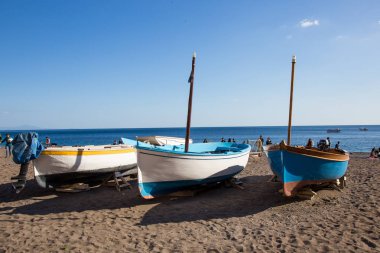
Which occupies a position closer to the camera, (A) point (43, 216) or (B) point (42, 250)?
(B) point (42, 250)

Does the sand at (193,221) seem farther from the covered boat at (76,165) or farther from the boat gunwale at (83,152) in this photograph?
the boat gunwale at (83,152)

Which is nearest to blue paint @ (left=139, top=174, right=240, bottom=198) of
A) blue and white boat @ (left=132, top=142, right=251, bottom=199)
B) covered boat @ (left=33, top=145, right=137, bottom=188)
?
blue and white boat @ (left=132, top=142, right=251, bottom=199)

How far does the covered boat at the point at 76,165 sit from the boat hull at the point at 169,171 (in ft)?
9.30

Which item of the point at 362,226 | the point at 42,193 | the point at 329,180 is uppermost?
the point at 329,180

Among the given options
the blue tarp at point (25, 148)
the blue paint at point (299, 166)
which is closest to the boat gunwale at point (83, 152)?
the blue tarp at point (25, 148)

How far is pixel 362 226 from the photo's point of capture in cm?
717

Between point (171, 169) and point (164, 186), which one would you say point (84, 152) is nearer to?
point (164, 186)

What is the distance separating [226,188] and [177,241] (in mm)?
5684

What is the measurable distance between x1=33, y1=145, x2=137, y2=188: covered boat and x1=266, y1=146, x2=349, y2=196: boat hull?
22.2 ft

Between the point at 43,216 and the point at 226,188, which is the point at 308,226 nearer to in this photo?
the point at 226,188

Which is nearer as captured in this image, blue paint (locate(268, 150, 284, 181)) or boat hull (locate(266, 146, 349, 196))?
boat hull (locate(266, 146, 349, 196))

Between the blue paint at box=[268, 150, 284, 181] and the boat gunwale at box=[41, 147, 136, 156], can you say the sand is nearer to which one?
the blue paint at box=[268, 150, 284, 181]

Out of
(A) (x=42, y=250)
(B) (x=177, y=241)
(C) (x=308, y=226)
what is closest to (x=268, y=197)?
(C) (x=308, y=226)

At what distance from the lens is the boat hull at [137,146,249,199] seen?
9.66m
